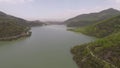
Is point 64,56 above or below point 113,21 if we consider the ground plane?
below

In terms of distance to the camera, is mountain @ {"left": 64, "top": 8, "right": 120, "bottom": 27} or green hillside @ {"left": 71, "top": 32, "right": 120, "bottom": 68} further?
mountain @ {"left": 64, "top": 8, "right": 120, "bottom": 27}

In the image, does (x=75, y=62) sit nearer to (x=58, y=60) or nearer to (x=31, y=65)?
(x=58, y=60)


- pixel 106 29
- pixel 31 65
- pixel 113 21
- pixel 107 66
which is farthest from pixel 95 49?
pixel 113 21

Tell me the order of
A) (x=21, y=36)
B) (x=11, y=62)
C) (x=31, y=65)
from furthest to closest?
(x=21, y=36), (x=11, y=62), (x=31, y=65)

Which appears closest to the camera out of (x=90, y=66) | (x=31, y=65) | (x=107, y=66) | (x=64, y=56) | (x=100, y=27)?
(x=107, y=66)

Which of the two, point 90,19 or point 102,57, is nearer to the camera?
point 102,57

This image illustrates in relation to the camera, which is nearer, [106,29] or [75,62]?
[75,62]

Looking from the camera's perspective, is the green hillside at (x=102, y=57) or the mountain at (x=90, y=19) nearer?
the green hillside at (x=102, y=57)

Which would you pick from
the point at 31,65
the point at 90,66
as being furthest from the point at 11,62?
the point at 90,66

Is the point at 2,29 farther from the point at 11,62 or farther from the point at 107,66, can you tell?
the point at 107,66

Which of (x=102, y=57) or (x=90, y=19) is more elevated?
(x=90, y=19)
